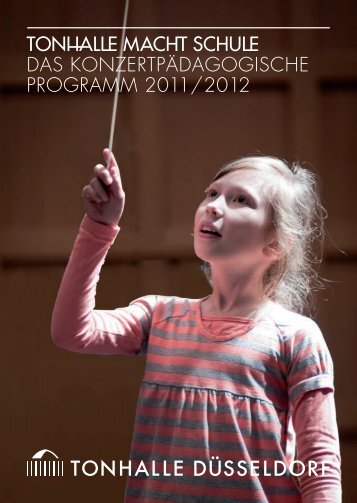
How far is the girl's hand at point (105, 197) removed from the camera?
3.51ft

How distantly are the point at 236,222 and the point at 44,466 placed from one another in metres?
0.81

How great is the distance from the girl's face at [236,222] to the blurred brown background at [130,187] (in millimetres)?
540

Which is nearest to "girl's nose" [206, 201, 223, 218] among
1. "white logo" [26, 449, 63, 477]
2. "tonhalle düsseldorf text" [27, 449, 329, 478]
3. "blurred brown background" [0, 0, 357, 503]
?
"tonhalle düsseldorf text" [27, 449, 329, 478]

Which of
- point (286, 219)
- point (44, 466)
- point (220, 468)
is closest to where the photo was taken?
point (220, 468)

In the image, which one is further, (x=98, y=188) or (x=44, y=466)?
(x=44, y=466)

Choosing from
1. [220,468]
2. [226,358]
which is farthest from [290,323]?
[220,468]

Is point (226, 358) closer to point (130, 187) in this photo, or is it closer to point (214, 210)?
point (214, 210)

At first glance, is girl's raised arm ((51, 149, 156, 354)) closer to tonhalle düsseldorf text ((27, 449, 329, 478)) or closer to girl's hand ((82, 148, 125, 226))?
girl's hand ((82, 148, 125, 226))

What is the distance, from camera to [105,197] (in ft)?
3.52

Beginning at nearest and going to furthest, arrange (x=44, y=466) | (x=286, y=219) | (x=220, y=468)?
(x=220, y=468)
(x=286, y=219)
(x=44, y=466)

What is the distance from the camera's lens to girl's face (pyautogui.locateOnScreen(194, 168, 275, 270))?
44.1 inches

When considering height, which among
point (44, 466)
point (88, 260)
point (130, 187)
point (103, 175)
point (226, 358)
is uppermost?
point (130, 187)

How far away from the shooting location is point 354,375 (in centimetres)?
169

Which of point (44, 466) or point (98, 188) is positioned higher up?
point (98, 188)
